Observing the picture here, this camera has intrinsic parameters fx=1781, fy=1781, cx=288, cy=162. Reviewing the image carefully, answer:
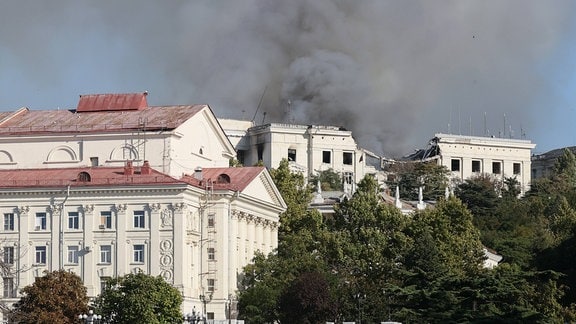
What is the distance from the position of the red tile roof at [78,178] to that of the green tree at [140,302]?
42.4 ft

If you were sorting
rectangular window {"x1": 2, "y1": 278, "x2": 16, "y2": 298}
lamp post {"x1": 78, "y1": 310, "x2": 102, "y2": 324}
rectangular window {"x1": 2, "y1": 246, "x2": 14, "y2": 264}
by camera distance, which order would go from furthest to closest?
rectangular window {"x1": 2, "y1": 246, "x2": 14, "y2": 264}, rectangular window {"x1": 2, "y1": 278, "x2": 16, "y2": 298}, lamp post {"x1": 78, "y1": 310, "x2": 102, "y2": 324}

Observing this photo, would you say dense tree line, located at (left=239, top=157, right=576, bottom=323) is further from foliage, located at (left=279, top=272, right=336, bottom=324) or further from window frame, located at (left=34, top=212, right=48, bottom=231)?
window frame, located at (left=34, top=212, right=48, bottom=231)

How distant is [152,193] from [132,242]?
158 inches

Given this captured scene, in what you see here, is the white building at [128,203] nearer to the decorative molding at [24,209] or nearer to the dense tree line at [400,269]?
the decorative molding at [24,209]

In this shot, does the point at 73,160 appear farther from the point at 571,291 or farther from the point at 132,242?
the point at 571,291

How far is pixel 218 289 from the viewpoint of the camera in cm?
13712

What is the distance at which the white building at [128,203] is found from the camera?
440 feet

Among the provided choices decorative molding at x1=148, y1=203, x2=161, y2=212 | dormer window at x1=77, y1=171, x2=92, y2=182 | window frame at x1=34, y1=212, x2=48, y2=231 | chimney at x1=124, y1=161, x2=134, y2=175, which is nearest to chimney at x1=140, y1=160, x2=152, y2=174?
chimney at x1=124, y1=161, x2=134, y2=175

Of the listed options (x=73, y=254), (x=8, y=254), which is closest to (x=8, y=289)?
(x=8, y=254)

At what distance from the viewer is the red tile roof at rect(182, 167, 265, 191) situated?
138625 mm

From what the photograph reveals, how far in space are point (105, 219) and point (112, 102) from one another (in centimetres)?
1489

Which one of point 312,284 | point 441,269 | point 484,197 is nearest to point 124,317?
point 312,284

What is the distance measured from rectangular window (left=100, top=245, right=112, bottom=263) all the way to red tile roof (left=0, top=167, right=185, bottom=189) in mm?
4784

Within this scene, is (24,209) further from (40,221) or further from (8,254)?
(8,254)
